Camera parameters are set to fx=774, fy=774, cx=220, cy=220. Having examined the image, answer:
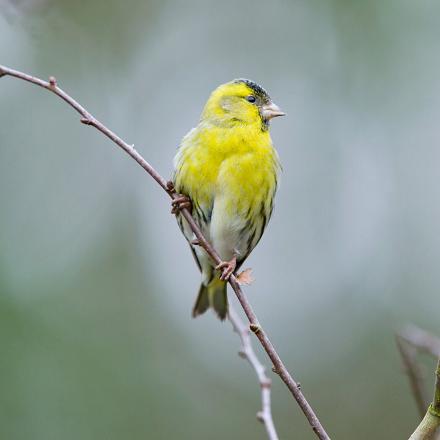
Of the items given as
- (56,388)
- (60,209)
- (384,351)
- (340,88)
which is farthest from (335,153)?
(56,388)

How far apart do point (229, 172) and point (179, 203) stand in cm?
29

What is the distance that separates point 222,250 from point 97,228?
208 inches

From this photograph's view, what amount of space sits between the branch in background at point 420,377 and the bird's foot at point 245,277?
61cm

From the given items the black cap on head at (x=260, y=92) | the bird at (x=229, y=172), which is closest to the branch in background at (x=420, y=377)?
the bird at (x=229, y=172)

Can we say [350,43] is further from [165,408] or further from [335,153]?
[165,408]

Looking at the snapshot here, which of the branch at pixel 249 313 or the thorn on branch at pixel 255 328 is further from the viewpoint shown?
the thorn on branch at pixel 255 328

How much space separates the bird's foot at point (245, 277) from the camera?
9.70 feet

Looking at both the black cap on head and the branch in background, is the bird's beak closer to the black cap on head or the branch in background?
the black cap on head

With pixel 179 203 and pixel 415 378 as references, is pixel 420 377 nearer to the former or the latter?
pixel 415 378

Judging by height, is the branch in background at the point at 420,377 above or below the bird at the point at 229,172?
below

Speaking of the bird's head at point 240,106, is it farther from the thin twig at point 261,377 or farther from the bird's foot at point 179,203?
the thin twig at point 261,377

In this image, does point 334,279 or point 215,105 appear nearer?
point 215,105

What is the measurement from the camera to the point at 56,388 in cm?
720

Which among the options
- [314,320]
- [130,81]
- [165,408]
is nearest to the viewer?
[165,408]
